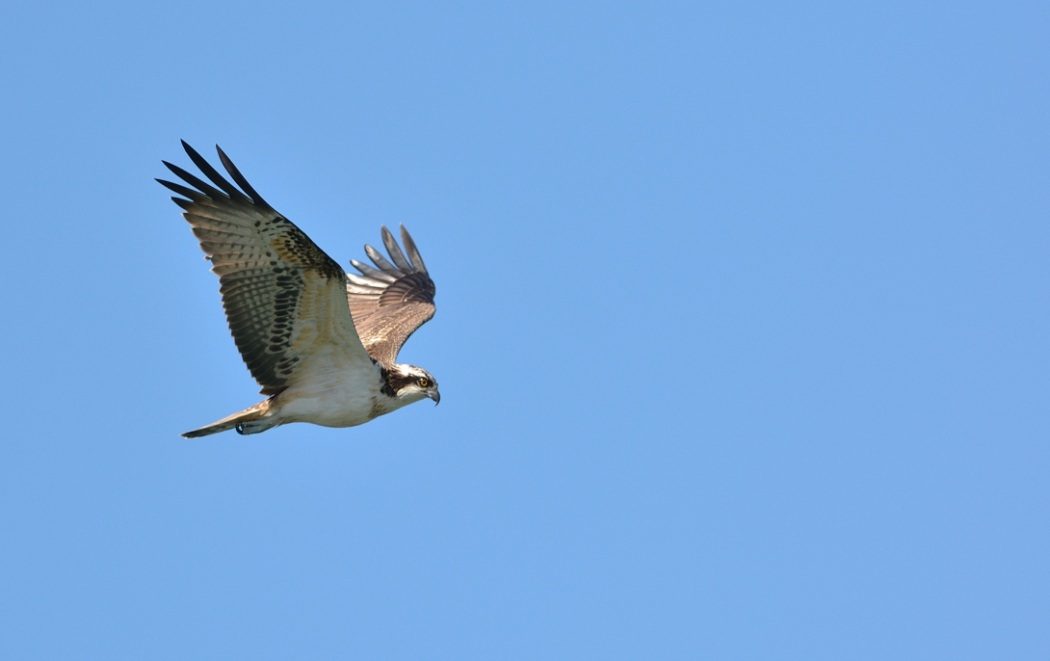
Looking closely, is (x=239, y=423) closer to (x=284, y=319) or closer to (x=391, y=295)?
(x=284, y=319)

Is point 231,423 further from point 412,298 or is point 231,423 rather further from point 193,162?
point 412,298

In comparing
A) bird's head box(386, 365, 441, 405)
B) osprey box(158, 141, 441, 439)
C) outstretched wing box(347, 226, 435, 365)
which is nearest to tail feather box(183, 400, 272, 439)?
osprey box(158, 141, 441, 439)

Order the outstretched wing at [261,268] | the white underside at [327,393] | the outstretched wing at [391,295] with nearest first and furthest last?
the outstretched wing at [261,268] → the white underside at [327,393] → the outstretched wing at [391,295]

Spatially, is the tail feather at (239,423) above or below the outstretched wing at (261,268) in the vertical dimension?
below

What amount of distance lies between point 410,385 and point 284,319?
1435 mm

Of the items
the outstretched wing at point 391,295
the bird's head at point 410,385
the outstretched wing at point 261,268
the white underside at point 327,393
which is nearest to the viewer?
the outstretched wing at point 261,268

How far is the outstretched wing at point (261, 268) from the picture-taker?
11164 millimetres

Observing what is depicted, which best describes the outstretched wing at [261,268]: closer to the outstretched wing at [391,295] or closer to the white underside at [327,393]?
the white underside at [327,393]

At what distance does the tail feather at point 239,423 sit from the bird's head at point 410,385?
45.7 inches

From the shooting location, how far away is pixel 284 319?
1166 centimetres

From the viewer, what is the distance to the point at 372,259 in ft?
56.1

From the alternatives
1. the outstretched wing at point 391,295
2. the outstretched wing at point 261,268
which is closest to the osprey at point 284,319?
Answer: the outstretched wing at point 261,268

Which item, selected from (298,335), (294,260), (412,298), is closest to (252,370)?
(298,335)

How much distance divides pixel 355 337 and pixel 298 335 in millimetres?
509
